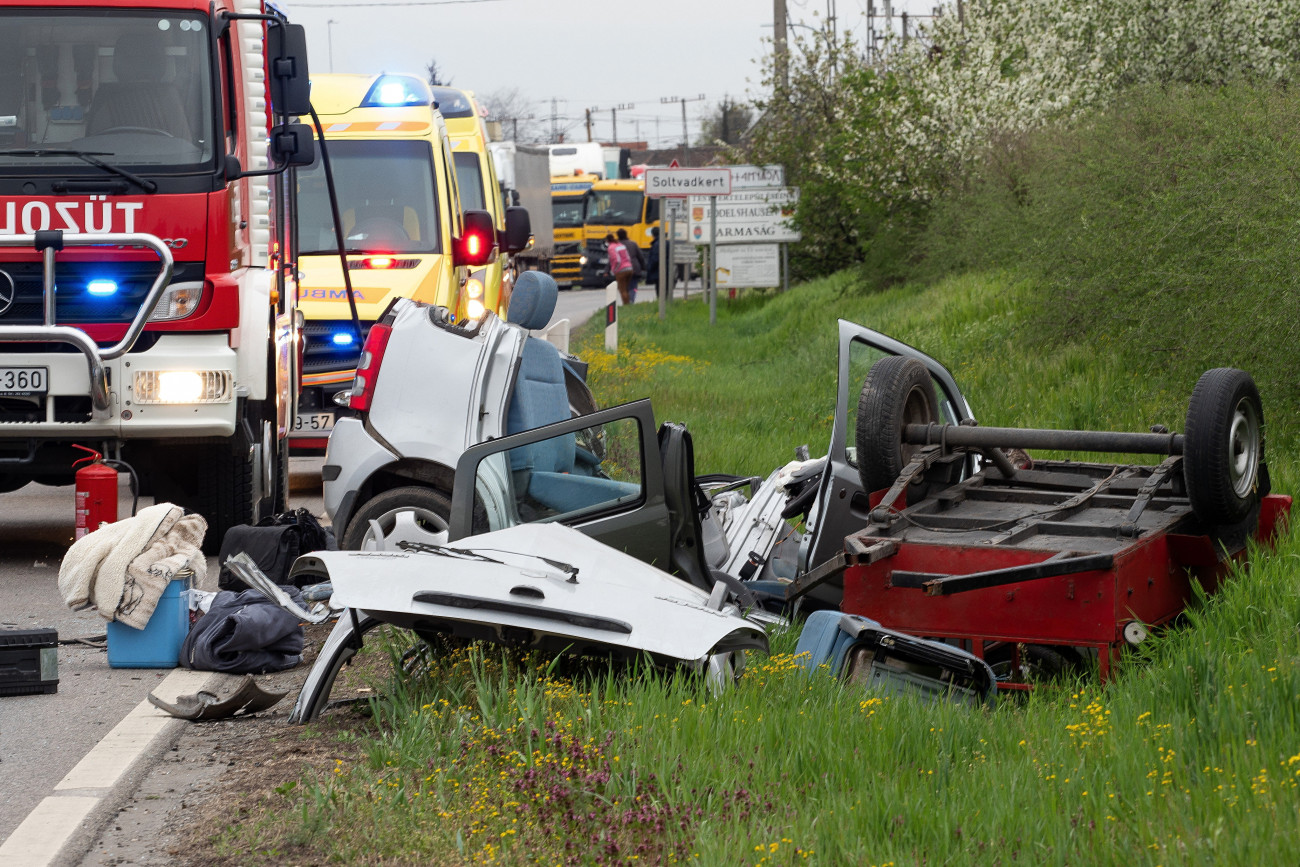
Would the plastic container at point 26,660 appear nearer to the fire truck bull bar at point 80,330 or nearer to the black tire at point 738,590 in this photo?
the black tire at point 738,590

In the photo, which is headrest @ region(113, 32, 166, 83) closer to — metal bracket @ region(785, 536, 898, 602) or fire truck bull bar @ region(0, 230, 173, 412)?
fire truck bull bar @ region(0, 230, 173, 412)

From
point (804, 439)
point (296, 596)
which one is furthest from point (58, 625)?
point (804, 439)

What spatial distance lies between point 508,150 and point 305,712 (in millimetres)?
22306

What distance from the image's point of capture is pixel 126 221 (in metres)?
8.48

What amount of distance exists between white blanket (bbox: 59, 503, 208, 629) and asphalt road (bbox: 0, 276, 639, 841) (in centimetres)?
28

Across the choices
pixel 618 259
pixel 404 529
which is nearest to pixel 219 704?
pixel 404 529

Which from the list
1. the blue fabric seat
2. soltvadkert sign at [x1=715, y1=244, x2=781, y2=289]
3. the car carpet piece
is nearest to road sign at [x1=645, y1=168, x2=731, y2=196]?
soltvadkert sign at [x1=715, y1=244, x2=781, y2=289]

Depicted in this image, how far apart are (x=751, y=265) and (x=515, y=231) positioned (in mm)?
13369

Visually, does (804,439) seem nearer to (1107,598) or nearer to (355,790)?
(1107,598)

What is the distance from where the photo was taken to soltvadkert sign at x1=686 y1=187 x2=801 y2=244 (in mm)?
28469

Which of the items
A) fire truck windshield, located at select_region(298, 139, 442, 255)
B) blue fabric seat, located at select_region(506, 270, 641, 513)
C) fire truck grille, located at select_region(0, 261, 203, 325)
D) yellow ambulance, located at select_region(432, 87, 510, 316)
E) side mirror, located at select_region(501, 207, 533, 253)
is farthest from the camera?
yellow ambulance, located at select_region(432, 87, 510, 316)

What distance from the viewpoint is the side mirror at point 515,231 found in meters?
15.8

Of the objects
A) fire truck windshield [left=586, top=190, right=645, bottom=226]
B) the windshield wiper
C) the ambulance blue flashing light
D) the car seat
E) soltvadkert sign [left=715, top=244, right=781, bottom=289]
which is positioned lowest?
soltvadkert sign [left=715, top=244, right=781, bottom=289]

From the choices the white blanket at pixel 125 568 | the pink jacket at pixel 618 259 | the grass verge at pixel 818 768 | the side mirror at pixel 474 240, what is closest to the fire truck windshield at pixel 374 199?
the side mirror at pixel 474 240
